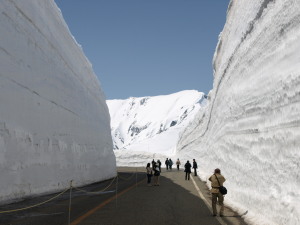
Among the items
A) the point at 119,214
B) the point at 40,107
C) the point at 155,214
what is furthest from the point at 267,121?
the point at 40,107

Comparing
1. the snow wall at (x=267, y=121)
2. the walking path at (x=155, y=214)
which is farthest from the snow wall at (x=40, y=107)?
the snow wall at (x=267, y=121)

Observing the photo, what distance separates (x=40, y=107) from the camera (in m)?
16.2

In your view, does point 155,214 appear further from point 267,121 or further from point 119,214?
point 267,121

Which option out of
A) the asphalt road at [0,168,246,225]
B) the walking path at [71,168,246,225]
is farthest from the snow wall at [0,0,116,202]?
the walking path at [71,168,246,225]

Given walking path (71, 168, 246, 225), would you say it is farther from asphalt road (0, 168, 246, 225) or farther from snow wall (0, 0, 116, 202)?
snow wall (0, 0, 116, 202)

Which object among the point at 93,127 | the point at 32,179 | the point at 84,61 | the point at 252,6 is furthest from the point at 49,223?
the point at 84,61

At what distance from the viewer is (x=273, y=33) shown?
11711mm

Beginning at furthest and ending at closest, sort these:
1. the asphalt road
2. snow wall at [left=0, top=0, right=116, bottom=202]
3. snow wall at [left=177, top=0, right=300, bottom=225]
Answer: snow wall at [left=0, top=0, right=116, bottom=202] < the asphalt road < snow wall at [left=177, top=0, right=300, bottom=225]

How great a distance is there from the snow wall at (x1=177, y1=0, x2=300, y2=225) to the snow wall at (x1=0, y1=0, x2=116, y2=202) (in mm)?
7769

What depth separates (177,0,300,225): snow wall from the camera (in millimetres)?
8133

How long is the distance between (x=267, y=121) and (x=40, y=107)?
404 inches

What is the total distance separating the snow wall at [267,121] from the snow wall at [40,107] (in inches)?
306

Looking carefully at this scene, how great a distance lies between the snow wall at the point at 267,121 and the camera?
8.13 metres

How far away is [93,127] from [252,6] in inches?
644
